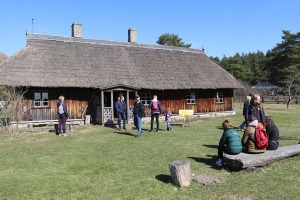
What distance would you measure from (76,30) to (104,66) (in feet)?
14.3

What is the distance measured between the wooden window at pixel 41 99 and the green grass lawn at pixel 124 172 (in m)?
5.39

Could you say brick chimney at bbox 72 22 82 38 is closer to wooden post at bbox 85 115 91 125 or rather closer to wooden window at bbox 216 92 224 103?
wooden post at bbox 85 115 91 125

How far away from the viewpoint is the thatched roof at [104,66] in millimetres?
18308

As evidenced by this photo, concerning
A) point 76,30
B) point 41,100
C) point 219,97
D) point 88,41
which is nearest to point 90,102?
point 41,100

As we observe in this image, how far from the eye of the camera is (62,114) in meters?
14.6

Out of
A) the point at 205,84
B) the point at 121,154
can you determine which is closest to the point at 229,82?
the point at 205,84

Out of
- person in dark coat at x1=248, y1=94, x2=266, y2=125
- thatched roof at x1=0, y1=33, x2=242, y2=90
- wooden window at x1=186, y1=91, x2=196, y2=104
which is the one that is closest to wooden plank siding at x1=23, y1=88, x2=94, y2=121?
thatched roof at x1=0, y1=33, x2=242, y2=90

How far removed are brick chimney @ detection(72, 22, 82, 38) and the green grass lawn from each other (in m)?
12.1

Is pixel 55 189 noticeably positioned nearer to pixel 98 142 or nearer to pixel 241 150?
pixel 241 150

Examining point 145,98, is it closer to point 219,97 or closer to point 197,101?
point 197,101

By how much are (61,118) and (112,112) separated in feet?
15.5

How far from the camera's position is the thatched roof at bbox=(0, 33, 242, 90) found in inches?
721

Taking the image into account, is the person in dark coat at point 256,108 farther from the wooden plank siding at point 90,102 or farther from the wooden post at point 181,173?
the wooden plank siding at point 90,102

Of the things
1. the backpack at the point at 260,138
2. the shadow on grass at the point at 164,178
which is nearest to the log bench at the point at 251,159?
the backpack at the point at 260,138
